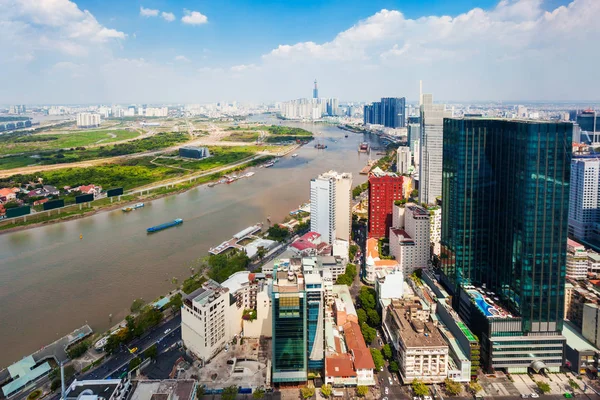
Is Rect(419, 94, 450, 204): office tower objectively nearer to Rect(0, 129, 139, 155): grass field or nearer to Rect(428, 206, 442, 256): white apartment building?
Rect(428, 206, 442, 256): white apartment building

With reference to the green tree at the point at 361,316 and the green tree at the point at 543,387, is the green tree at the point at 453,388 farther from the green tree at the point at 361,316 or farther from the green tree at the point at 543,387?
the green tree at the point at 361,316

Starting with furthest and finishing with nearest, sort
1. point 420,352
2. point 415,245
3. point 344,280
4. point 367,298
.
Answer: point 415,245 < point 344,280 < point 367,298 < point 420,352

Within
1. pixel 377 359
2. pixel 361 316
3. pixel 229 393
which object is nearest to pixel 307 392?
pixel 229 393

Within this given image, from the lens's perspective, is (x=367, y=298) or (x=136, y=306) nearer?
(x=136, y=306)

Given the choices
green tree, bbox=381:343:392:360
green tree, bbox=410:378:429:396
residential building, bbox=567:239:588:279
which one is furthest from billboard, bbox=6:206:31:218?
residential building, bbox=567:239:588:279

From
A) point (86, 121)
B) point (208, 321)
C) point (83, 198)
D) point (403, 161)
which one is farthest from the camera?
point (86, 121)

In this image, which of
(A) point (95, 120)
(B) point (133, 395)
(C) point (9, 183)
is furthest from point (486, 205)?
(A) point (95, 120)

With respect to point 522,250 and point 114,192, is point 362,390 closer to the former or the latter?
point 522,250
